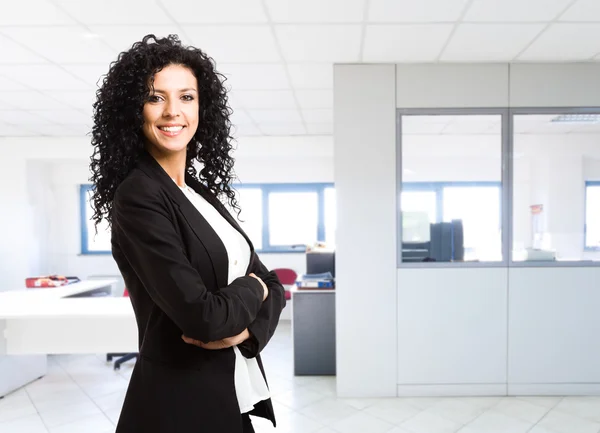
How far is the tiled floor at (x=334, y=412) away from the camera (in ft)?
10.0

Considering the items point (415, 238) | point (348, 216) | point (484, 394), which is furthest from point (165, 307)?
point (484, 394)

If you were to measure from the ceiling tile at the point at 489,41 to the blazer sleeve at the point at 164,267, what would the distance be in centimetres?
263

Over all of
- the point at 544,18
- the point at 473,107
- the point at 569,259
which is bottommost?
the point at 569,259

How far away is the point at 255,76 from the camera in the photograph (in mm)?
3709

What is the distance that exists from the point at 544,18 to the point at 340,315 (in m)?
2.59

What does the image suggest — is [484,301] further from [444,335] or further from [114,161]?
[114,161]

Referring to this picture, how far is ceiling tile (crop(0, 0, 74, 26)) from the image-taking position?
240 centimetres

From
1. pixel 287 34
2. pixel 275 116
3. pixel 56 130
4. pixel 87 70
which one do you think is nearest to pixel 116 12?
pixel 287 34

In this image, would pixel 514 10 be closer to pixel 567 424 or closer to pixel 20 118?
pixel 567 424

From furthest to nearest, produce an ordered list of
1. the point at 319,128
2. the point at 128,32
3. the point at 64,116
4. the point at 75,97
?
the point at 319,128 < the point at 64,116 < the point at 75,97 < the point at 128,32

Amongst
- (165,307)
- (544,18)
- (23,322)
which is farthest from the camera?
(23,322)

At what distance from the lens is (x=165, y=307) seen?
0.85 meters

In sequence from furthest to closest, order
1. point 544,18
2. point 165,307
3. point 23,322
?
point 23,322
point 544,18
point 165,307

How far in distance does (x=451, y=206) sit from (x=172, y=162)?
3.40 meters
